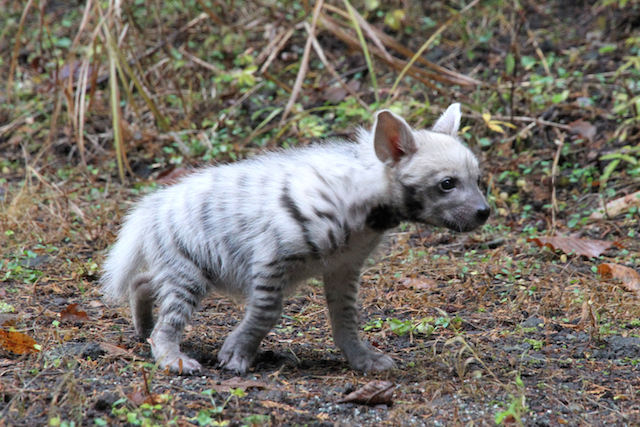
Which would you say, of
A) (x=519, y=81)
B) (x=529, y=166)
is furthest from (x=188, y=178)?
(x=519, y=81)

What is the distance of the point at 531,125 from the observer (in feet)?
25.0

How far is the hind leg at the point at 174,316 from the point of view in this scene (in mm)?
4082

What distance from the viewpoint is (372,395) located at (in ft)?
12.0

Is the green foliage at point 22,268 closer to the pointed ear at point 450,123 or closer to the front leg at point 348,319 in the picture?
the front leg at point 348,319

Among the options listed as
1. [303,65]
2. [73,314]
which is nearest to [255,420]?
[73,314]

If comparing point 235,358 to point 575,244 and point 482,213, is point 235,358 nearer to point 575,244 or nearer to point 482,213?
point 482,213

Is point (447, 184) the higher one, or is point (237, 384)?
point (447, 184)

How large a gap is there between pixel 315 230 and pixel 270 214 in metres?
0.27

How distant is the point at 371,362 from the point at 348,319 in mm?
301

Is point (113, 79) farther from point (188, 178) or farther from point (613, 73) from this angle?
point (613, 73)

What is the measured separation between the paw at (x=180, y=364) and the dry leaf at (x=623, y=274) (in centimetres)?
294

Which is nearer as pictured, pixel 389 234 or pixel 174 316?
pixel 174 316

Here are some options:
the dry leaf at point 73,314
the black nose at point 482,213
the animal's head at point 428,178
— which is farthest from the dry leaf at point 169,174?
the black nose at point 482,213

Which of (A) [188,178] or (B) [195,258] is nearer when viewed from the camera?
(B) [195,258]
